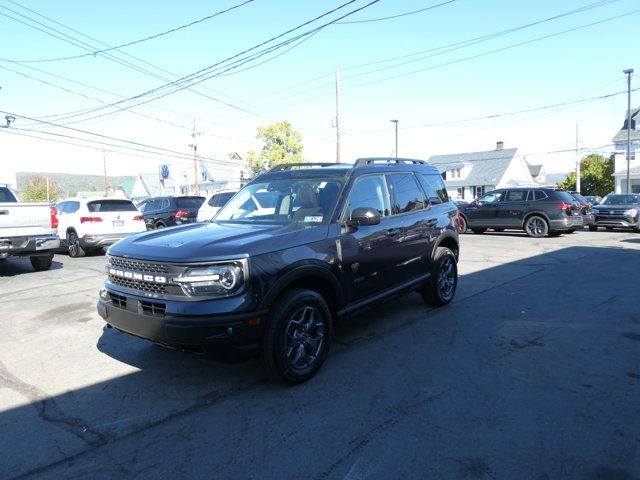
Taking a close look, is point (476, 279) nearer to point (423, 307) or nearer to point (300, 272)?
point (423, 307)

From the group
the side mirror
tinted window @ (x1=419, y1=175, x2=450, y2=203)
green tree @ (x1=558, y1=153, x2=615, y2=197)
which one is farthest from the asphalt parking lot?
green tree @ (x1=558, y1=153, x2=615, y2=197)

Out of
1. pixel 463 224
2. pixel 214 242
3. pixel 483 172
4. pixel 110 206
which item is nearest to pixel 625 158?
pixel 483 172

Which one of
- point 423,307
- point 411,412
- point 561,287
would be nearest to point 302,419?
point 411,412

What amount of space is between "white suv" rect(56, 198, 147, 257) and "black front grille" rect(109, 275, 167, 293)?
9.15m

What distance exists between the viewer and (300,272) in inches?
156

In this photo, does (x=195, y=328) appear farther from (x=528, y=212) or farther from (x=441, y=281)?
(x=528, y=212)

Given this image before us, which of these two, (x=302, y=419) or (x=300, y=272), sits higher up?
(x=300, y=272)

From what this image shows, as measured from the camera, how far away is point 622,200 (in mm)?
19422

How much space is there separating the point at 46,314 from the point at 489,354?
5848 millimetres

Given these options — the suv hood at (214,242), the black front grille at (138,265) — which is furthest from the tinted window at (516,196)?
the black front grille at (138,265)

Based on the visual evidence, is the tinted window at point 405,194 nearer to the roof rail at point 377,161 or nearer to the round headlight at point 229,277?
the roof rail at point 377,161

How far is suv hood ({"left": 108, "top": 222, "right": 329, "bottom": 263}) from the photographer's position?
3.63 metres

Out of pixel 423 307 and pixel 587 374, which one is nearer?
pixel 587 374

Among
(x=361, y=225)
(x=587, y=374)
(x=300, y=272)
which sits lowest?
(x=587, y=374)
